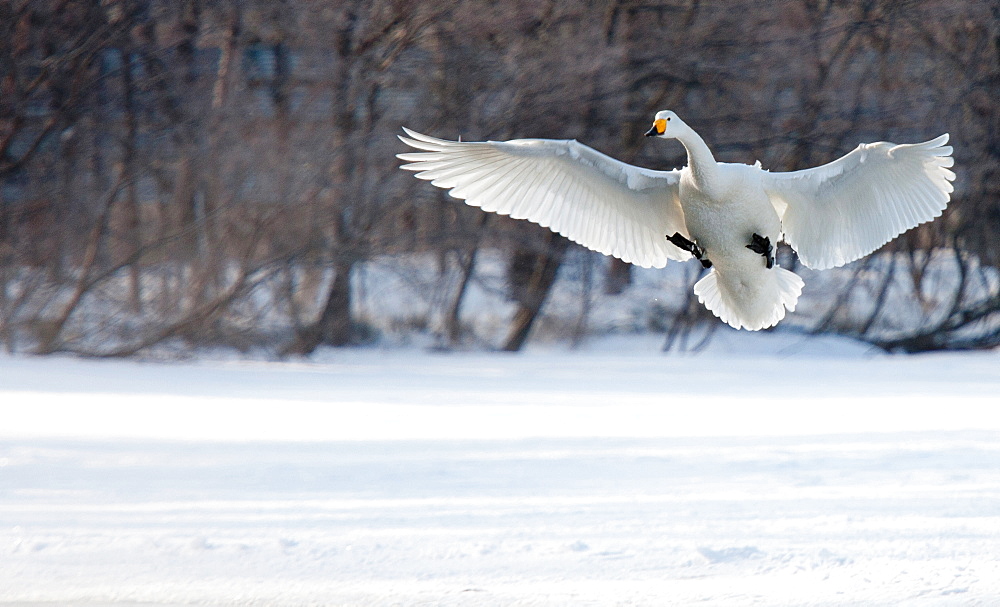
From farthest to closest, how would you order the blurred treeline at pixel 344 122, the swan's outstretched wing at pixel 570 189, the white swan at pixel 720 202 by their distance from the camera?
1. the blurred treeline at pixel 344 122
2. the swan's outstretched wing at pixel 570 189
3. the white swan at pixel 720 202

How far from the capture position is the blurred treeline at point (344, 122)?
14195 mm

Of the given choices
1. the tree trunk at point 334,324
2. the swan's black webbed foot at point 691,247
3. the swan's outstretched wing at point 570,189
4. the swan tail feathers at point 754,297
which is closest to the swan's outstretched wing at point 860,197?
the swan tail feathers at point 754,297

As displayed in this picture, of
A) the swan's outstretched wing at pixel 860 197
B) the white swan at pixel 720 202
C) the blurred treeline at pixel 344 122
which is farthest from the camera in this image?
the blurred treeline at pixel 344 122

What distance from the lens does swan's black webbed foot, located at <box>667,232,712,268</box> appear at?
6.27 m

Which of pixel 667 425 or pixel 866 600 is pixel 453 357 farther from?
pixel 866 600

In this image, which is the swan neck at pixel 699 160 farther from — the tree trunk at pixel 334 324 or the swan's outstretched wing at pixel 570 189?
the tree trunk at pixel 334 324

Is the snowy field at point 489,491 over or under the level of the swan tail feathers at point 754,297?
under

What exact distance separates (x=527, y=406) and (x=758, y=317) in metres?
4.66

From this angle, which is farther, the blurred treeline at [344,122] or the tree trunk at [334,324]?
the tree trunk at [334,324]

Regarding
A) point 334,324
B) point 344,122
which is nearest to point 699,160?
point 344,122

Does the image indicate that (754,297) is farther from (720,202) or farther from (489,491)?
(489,491)

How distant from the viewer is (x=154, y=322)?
46.0ft

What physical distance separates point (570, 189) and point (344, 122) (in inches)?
339

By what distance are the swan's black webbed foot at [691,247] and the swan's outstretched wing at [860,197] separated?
43cm
